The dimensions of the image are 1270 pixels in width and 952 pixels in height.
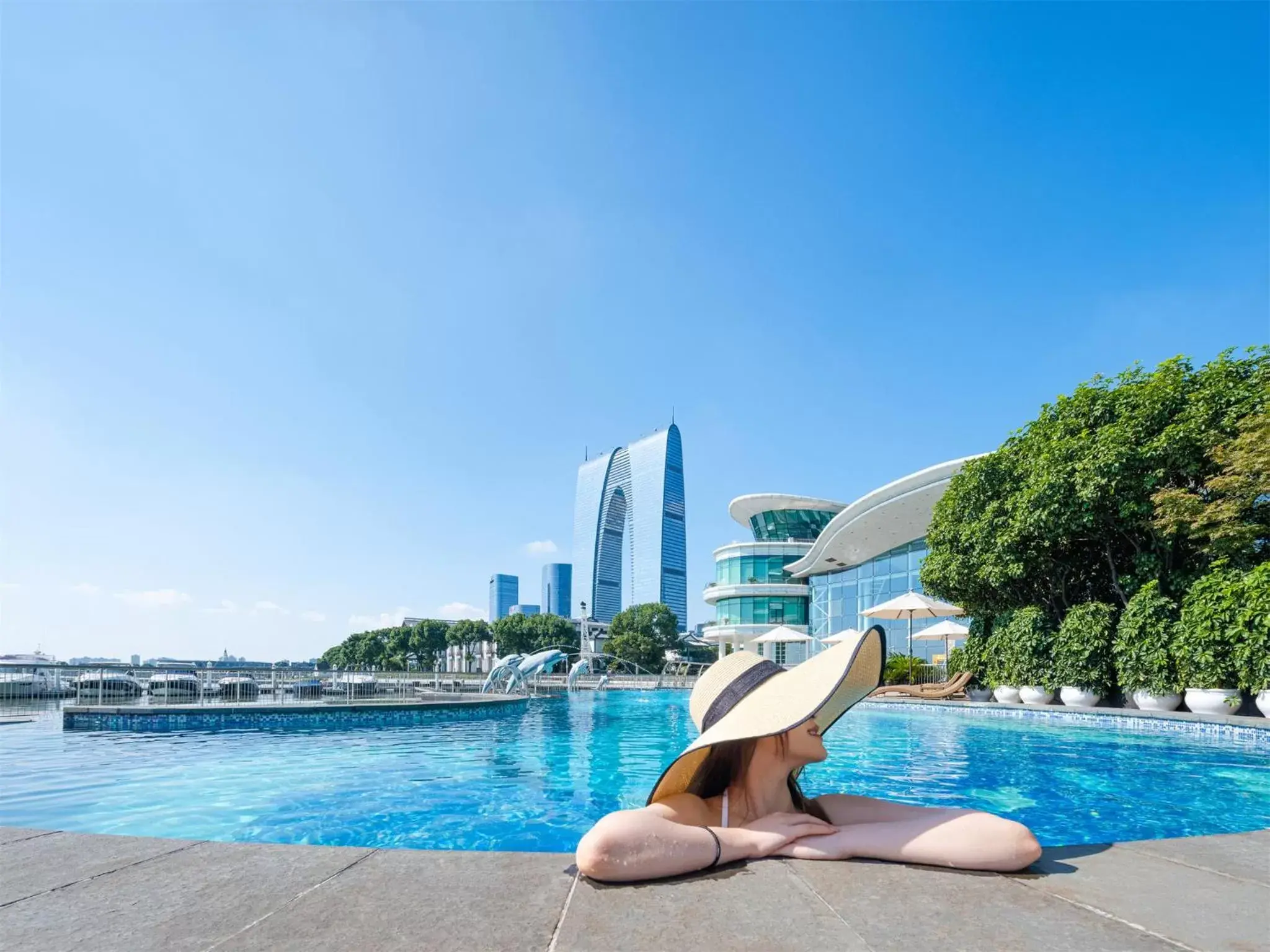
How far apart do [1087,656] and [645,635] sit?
4525 centimetres

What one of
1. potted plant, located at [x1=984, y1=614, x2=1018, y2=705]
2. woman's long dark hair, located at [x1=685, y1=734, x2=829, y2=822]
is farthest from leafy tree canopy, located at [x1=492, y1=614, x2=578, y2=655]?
woman's long dark hair, located at [x1=685, y1=734, x2=829, y2=822]

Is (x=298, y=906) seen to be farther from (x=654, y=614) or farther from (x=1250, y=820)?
(x=654, y=614)

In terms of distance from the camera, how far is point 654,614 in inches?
2333

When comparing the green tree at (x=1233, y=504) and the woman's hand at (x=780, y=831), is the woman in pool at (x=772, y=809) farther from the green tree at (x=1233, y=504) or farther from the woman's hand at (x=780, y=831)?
the green tree at (x=1233, y=504)

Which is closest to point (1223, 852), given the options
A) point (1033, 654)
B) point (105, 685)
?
point (1033, 654)

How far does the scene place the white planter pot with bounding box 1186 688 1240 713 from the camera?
451 inches

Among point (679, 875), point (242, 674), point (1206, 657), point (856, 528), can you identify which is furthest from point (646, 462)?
point (679, 875)

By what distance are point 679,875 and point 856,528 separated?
38207 millimetres

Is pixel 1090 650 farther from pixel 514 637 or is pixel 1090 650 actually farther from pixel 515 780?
pixel 514 637

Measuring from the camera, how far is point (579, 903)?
2240mm

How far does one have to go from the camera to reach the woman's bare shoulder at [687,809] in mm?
2736

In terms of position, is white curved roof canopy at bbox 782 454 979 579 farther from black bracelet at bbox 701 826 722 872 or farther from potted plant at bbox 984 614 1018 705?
black bracelet at bbox 701 826 722 872

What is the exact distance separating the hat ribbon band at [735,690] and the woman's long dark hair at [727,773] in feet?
0.37

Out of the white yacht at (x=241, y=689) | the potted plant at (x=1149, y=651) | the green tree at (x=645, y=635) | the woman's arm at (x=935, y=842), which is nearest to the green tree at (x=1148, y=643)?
the potted plant at (x=1149, y=651)
